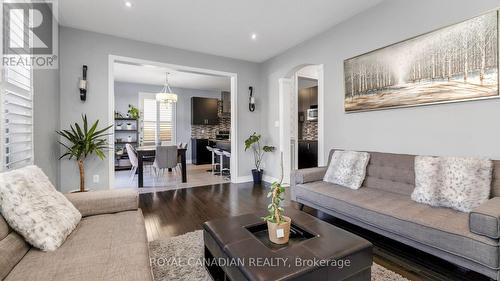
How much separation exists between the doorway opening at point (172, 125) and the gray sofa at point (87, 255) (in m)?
2.99

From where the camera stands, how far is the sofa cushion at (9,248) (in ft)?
3.50

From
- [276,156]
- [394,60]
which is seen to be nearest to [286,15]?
[394,60]

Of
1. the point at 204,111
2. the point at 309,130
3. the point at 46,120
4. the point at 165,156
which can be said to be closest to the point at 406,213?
the point at 46,120

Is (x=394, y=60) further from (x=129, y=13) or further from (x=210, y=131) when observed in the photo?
(x=210, y=131)

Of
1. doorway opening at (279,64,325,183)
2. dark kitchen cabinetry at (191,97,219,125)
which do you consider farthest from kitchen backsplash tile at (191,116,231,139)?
doorway opening at (279,64,325,183)

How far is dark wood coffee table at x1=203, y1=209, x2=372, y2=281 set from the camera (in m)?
1.17

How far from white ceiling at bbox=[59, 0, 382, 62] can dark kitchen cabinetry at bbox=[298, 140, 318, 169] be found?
249 cm

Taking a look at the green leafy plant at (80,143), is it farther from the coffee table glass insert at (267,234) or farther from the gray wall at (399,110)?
the gray wall at (399,110)

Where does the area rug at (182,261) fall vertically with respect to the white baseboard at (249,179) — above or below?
below

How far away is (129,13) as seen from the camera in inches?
120

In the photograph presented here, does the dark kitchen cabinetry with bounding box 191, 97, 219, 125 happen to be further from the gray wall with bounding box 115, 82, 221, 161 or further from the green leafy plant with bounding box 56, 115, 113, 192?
the green leafy plant with bounding box 56, 115, 113, 192

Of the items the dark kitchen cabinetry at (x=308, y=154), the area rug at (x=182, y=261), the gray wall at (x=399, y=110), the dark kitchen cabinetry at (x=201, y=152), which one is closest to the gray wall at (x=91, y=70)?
the area rug at (x=182, y=261)

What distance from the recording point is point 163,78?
6695 millimetres

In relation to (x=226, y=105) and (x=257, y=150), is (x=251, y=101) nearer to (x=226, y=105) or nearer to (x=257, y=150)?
(x=257, y=150)
